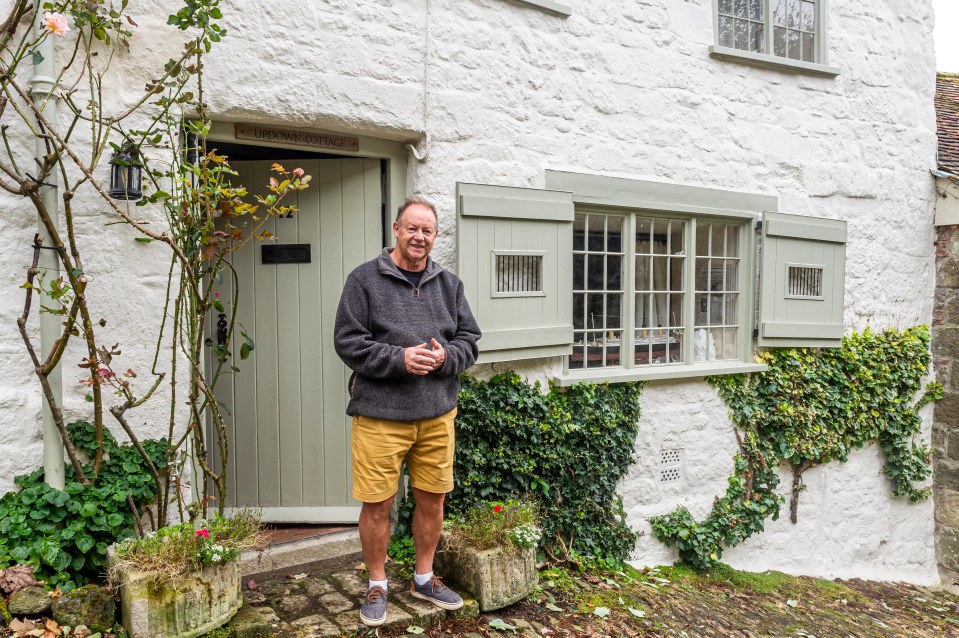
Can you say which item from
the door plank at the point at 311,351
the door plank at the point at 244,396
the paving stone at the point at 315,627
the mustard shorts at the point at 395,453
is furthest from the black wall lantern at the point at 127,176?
the paving stone at the point at 315,627

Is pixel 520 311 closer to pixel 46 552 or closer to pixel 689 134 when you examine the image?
pixel 689 134

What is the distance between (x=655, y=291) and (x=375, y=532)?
10.4 ft

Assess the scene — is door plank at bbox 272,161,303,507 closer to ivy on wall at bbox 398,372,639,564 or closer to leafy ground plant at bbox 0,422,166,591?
ivy on wall at bbox 398,372,639,564

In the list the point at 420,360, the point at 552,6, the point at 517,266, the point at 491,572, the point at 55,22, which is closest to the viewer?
the point at 55,22

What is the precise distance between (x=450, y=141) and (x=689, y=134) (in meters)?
2.12

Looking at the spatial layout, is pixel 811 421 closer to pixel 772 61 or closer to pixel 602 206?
pixel 602 206

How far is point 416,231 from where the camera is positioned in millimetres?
3527

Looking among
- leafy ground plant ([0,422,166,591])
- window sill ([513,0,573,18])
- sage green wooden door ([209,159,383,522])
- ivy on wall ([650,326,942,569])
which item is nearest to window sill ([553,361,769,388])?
ivy on wall ([650,326,942,569])

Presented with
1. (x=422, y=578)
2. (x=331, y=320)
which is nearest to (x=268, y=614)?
(x=422, y=578)

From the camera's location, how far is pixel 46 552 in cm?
328

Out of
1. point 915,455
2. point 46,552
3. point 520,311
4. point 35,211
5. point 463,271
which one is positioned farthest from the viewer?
point 915,455

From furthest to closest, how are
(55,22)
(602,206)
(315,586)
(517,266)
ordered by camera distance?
(602,206), (517,266), (315,586), (55,22)

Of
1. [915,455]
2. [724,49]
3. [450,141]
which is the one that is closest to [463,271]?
[450,141]

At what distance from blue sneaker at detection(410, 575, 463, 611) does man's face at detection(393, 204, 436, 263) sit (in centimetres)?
167
